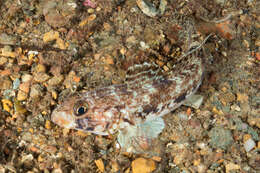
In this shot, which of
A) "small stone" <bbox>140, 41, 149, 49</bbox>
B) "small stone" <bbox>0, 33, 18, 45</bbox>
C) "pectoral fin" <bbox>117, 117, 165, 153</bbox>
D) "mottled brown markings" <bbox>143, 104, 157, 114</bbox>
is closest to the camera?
"mottled brown markings" <bbox>143, 104, 157, 114</bbox>

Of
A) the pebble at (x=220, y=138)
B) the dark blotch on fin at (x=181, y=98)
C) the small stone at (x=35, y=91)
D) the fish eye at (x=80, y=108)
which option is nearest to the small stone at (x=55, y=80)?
the small stone at (x=35, y=91)

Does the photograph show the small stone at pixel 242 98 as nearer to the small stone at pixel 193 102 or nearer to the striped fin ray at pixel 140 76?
the small stone at pixel 193 102

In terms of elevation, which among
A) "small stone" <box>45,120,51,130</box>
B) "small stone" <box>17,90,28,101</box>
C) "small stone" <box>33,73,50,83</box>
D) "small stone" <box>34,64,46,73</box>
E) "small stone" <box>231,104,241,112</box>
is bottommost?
"small stone" <box>45,120,51,130</box>

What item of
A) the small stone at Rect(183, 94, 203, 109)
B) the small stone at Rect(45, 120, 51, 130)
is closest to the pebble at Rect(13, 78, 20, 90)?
the small stone at Rect(45, 120, 51, 130)

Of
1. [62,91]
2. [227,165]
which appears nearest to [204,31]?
[227,165]

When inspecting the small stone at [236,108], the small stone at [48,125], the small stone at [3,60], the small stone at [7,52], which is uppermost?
the small stone at [7,52]

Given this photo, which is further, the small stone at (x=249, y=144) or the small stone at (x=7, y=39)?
the small stone at (x=7, y=39)

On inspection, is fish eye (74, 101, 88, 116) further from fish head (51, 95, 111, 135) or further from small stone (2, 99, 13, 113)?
small stone (2, 99, 13, 113)

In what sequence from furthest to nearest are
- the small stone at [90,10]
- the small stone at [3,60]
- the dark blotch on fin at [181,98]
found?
the small stone at [90,10] < the small stone at [3,60] < the dark blotch on fin at [181,98]
